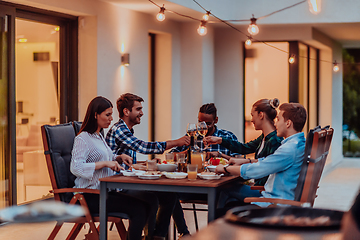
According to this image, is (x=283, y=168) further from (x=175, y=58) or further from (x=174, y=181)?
(x=175, y=58)

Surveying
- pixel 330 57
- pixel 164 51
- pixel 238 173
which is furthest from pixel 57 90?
pixel 330 57

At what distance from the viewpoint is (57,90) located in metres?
5.76

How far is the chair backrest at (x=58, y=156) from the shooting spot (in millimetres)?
3252

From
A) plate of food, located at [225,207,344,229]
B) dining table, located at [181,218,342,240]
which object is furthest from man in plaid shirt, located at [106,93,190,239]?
dining table, located at [181,218,342,240]

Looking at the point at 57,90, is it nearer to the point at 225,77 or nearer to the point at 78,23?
the point at 78,23

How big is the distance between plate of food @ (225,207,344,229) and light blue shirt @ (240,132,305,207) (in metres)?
1.50

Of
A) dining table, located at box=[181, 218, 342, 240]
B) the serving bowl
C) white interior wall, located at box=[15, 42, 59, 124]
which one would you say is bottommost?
the serving bowl

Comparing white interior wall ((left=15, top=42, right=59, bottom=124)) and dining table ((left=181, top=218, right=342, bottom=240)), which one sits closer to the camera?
dining table ((left=181, top=218, right=342, bottom=240))

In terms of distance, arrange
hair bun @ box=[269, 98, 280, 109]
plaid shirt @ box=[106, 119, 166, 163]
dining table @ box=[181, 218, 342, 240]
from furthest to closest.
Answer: plaid shirt @ box=[106, 119, 166, 163], hair bun @ box=[269, 98, 280, 109], dining table @ box=[181, 218, 342, 240]

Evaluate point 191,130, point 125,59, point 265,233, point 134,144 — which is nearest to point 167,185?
point 191,130

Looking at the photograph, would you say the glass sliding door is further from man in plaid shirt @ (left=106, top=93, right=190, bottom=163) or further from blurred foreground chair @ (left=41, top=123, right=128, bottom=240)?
blurred foreground chair @ (left=41, top=123, right=128, bottom=240)

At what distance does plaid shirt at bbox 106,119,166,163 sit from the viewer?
377 cm

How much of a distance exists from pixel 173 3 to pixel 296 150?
369cm

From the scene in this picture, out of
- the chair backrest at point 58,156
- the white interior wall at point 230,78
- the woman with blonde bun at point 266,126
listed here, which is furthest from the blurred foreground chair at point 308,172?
the white interior wall at point 230,78
